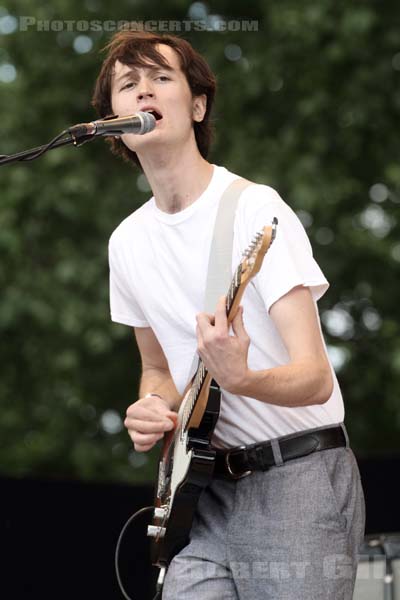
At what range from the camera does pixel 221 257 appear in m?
2.33

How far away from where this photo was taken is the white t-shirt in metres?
2.25

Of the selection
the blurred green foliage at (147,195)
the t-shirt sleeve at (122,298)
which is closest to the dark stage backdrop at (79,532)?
the t-shirt sleeve at (122,298)

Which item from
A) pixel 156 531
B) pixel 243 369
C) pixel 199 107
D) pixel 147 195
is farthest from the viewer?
pixel 147 195

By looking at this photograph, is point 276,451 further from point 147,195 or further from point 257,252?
point 147,195

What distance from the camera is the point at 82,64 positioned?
7422 mm

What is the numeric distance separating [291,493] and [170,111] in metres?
0.96

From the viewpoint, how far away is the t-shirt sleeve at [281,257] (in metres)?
2.19

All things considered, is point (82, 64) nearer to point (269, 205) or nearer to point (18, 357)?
point (18, 357)

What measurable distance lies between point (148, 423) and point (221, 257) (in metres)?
0.48

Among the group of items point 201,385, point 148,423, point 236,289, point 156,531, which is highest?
point 236,289

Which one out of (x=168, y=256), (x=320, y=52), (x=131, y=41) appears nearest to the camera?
(x=168, y=256)

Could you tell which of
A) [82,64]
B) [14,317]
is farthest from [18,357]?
[82,64]

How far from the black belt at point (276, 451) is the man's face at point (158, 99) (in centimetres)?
75

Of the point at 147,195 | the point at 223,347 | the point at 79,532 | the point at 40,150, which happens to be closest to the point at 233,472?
the point at 223,347
